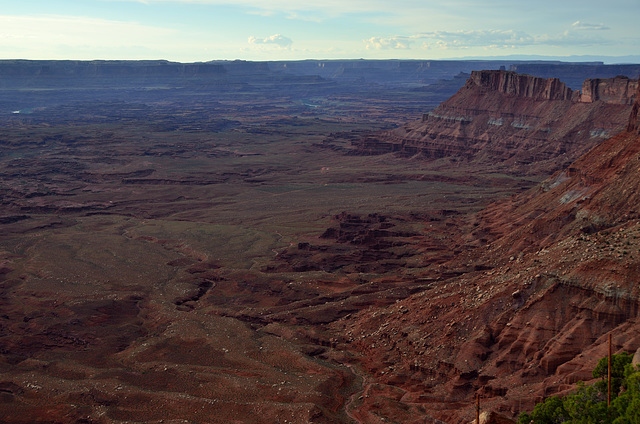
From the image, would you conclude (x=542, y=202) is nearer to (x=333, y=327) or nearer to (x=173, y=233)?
(x=333, y=327)

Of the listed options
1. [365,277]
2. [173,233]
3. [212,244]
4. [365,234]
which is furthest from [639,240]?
[173,233]

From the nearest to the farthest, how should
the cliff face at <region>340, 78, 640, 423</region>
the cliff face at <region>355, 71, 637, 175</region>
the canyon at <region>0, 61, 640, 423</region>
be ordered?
the cliff face at <region>340, 78, 640, 423</region>
the canyon at <region>0, 61, 640, 423</region>
the cliff face at <region>355, 71, 637, 175</region>

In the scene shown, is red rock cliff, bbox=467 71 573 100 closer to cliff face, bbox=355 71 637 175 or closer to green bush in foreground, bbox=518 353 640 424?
cliff face, bbox=355 71 637 175

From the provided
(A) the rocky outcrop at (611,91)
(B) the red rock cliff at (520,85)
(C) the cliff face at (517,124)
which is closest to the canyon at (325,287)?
(A) the rocky outcrop at (611,91)

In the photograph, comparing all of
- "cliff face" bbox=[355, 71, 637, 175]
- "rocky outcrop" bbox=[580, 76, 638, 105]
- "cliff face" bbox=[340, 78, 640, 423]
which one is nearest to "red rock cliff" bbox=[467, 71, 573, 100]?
"cliff face" bbox=[355, 71, 637, 175]

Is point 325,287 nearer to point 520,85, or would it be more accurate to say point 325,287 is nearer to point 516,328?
point 516,328

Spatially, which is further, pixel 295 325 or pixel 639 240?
pixel 295 325

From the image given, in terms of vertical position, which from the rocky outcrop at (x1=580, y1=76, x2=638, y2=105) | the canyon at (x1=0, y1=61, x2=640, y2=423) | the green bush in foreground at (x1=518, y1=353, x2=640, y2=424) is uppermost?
the rocky outcrop at (x1=580, y1=76, x2=638, y2=105)
